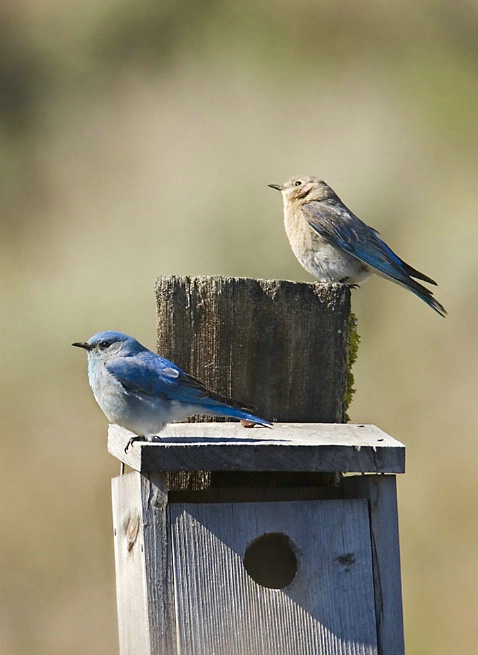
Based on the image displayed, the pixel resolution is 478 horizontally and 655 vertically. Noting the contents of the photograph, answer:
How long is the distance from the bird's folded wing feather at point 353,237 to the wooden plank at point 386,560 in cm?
257

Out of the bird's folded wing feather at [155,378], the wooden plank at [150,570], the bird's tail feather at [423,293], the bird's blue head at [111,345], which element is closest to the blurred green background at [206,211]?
the bird's tail feather at [423,293]

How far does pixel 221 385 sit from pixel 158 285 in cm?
39

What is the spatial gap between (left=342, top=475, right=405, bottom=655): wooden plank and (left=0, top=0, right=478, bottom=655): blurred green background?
8.25 feet

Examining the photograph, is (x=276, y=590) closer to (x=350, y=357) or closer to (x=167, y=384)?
(x=167, y=384)

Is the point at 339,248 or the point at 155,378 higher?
the point at 339,248

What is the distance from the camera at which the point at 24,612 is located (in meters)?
5.60

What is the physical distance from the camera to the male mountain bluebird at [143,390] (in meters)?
3.60

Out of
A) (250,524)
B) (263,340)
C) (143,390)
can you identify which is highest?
(263,340)

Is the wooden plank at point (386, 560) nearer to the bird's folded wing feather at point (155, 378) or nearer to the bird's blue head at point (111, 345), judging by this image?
the bird's folded wing feather at point (155, 378)

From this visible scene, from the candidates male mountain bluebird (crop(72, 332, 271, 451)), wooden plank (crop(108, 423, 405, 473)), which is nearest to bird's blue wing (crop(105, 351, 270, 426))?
male mountain bluebird (crop(72, 332, 271, 451))

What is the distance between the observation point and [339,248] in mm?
5867

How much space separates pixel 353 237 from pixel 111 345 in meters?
2.10

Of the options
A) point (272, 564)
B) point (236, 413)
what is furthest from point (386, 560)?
point (236, 413)

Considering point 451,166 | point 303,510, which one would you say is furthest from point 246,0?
point 303,510
